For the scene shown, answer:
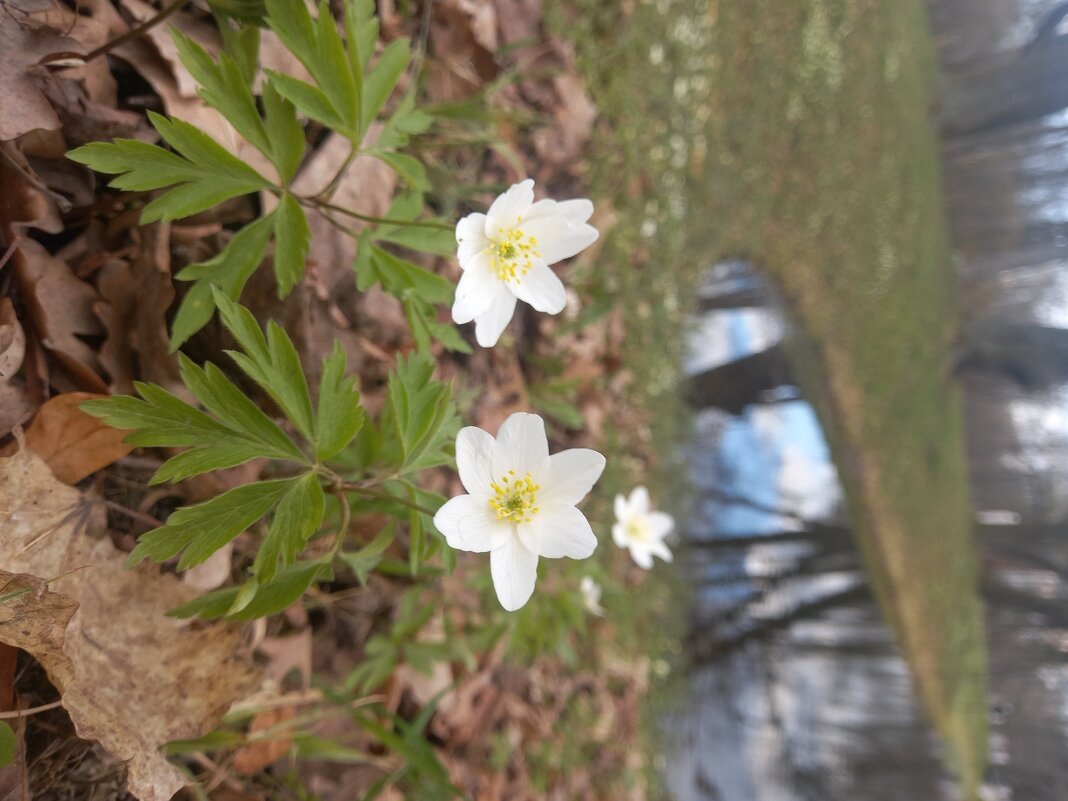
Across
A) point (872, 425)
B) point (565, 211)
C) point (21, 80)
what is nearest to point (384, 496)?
point (565, 211)

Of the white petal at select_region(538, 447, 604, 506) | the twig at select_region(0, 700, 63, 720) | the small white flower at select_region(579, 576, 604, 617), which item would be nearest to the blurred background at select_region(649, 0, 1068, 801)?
the small white flower at select_region(579, 576, 604, 617)

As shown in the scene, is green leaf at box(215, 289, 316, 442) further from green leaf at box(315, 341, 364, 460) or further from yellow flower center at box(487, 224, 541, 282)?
yellow flower center at box(487, 224, 541, 282)

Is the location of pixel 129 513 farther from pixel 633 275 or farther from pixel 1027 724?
pixel 1027 724

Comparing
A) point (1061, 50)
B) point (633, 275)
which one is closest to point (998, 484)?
point (1061, 50)

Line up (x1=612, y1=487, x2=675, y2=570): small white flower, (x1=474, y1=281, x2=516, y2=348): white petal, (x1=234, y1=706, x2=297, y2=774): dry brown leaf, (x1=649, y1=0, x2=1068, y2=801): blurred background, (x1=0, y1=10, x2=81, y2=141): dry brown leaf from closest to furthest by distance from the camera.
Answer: (x1=0, y1=10, x2=81, y2=141): dry brown leaf → (x1=474, y1=281, x2=516, y2=348): white petal → (x1=234, y1=706, x2=297, y2=774): dry brown leaf → (x1=612, y1=487, x2=675, y2=570): small white flower → (x1=649, y1=0, x2=1068, y2=801): blurred background

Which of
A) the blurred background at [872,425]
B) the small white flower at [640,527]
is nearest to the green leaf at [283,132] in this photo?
the small white flower at [640,527]

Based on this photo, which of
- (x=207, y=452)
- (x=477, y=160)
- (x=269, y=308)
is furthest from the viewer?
(x=477, y=160)
